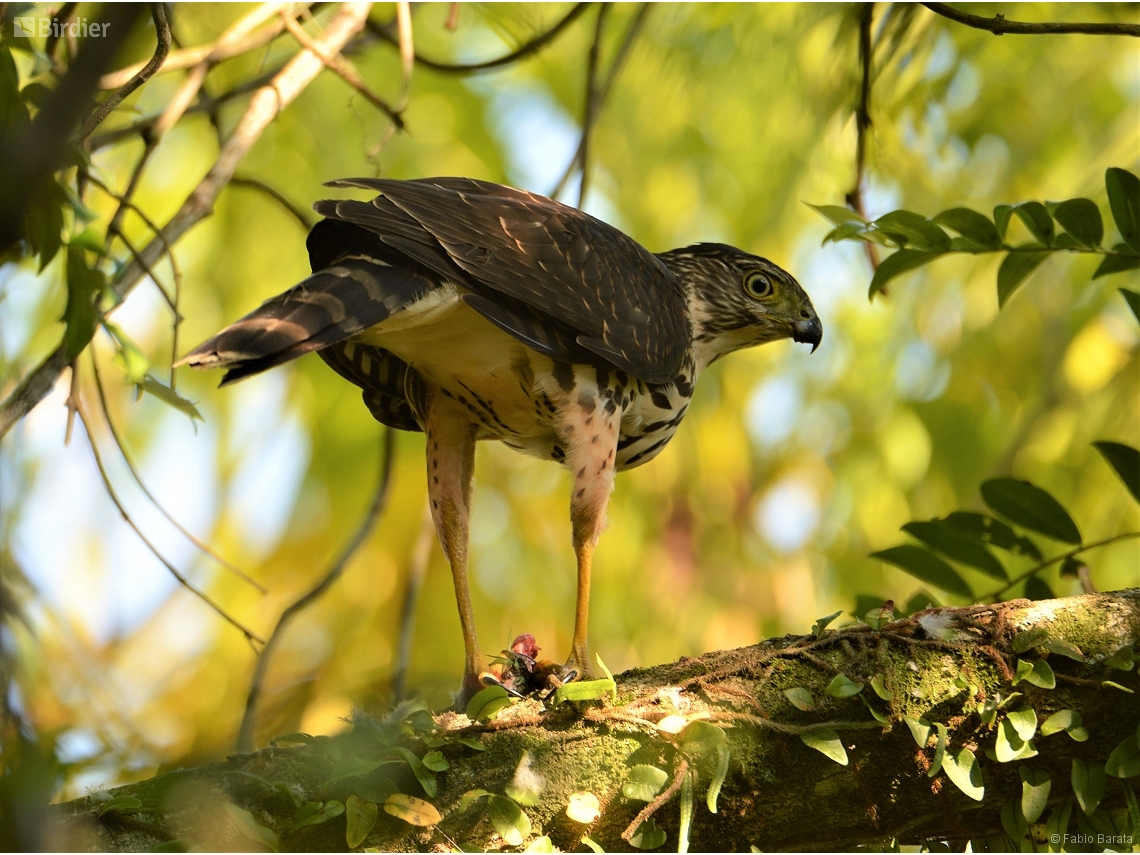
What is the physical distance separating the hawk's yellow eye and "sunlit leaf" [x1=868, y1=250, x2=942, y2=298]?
3.21 ft

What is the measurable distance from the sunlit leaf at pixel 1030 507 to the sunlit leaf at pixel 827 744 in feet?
4.27

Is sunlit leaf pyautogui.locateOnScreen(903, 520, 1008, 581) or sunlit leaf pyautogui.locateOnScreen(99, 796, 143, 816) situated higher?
sunlit leaf pyautogui.locateOnScreen(903, 520, 1008, 581)

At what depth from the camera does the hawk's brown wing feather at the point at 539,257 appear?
3229 mm

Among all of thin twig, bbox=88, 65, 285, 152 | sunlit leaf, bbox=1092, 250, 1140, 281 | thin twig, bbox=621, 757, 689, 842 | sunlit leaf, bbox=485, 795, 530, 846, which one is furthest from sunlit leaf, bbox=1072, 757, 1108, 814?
thin twig, bbox=88, 65, 285, 152

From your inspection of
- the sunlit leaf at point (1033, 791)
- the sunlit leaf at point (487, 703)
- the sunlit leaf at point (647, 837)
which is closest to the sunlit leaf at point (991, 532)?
the sunlit leaf at point (1033, 791)

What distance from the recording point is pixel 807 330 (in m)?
4.54

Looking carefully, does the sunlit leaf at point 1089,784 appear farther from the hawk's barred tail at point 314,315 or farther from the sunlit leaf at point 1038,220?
the hawk's barred tail at point 314,315

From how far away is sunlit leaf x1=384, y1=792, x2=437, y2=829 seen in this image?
256cm

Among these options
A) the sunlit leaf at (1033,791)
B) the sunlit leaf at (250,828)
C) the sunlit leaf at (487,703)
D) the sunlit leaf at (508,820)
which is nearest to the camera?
the sunlit leaf at (250,828)

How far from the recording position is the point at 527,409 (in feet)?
12.5

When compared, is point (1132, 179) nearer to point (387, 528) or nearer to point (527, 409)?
point (527, 409)

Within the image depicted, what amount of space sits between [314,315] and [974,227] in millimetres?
2183

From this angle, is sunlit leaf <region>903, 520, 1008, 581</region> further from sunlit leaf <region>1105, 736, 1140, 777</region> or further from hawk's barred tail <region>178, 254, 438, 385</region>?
hawk's barred tail <region>178, 254, 438, 385</region>

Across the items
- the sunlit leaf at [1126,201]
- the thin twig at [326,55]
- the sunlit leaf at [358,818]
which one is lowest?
the sunlit leaf at [358,818]
